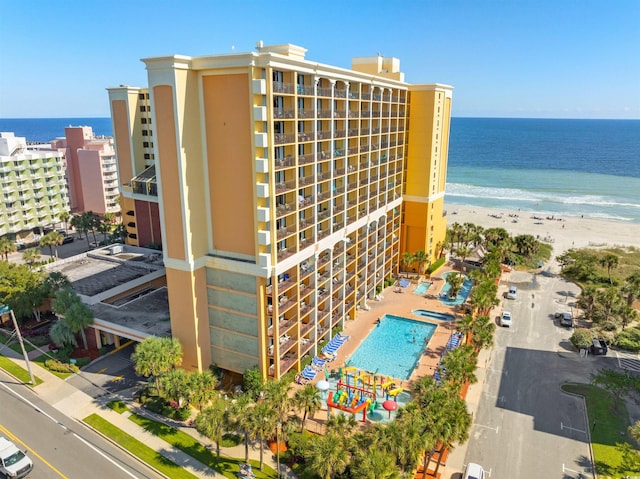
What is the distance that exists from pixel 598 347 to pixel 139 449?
43374mm

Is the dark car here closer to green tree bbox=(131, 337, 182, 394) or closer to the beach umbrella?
the beach umbrella

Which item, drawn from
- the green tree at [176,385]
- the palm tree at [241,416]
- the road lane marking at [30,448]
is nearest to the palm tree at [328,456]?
the palm tree at [241,416]

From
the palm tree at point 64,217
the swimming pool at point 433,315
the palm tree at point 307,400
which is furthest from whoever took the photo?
the palm tree at point 64,217

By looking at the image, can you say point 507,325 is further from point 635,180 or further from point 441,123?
point 635,180

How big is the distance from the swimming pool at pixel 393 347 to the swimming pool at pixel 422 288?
8.79m

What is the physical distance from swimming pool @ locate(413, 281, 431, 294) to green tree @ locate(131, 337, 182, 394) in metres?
34.5

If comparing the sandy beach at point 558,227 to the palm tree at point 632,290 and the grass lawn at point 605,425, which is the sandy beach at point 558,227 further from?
the grass lawn at point 605,425

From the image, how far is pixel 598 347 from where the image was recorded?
A: 4484 centimetres

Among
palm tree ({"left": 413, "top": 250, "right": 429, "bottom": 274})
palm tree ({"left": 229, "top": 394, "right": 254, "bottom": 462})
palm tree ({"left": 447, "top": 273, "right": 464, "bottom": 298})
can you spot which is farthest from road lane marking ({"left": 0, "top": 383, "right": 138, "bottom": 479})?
palm tree ({"left": 413, "top": 250, "right": 429, "bottom": 274})

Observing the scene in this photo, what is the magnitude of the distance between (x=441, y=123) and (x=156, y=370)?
1927 inches

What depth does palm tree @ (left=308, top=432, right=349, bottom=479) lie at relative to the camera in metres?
25.0

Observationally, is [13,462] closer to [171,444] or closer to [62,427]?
[62,427]

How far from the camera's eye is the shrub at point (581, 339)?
44688 millimetres

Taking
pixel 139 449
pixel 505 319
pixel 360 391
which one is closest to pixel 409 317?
pixel 505 319
